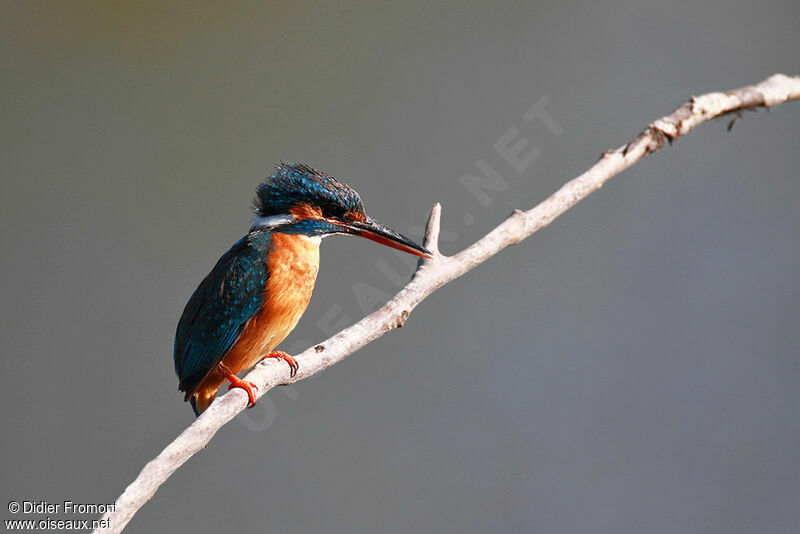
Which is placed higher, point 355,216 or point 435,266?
point 355,216

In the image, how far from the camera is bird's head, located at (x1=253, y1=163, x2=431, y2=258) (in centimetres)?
151

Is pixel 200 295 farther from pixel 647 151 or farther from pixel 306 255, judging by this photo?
pixel 647 151

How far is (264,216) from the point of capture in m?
1.57

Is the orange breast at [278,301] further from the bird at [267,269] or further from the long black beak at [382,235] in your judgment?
the long black beak at [382,235]

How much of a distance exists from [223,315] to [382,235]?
37 centimetres

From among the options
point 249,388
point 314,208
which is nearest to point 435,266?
point 314,208

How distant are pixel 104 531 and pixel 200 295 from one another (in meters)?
0.71

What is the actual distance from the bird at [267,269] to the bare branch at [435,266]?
8cm

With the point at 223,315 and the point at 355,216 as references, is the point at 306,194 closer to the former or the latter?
the point at 355,216

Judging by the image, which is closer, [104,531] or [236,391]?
[104,531]

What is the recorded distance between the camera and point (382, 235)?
5.01ft

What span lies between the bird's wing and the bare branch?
0.38ft

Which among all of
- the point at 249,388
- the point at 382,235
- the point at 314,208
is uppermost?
the point at 314,208

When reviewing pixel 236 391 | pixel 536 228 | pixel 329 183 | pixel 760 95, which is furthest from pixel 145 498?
pixel 760 95
